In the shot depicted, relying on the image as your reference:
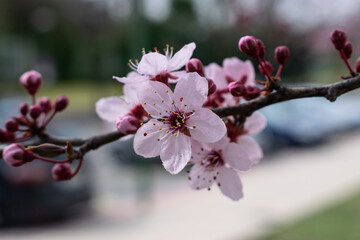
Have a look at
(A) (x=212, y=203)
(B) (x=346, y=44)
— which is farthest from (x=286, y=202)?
(B) (x=346, y=44)

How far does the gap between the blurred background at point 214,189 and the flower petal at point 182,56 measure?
4754 mm

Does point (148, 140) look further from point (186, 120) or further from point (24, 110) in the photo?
point (24, 110)

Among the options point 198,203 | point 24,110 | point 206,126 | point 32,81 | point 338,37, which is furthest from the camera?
point 198,203

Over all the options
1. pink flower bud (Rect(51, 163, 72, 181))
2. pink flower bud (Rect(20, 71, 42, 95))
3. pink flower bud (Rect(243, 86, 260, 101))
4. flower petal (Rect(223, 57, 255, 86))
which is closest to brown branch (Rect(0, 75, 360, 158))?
pink flower bud (Rect(243, 86, 260, 101))

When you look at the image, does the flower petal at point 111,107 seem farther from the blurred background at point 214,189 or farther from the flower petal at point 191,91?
the blurred background at point 214,189

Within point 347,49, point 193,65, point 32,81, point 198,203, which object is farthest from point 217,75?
point 198,203

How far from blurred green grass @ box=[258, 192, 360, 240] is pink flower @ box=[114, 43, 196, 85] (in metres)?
4.52

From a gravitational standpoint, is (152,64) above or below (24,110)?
below

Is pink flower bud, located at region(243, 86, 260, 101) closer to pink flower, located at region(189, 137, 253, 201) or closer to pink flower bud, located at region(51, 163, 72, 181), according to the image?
pink flower, located at region(189, 137, 253, 201)

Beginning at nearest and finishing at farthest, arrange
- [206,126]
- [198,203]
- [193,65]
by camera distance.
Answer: [206,126] < [193,65] < [198,203]

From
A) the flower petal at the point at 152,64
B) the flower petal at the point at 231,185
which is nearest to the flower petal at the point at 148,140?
the flower petal at the point at 152,64

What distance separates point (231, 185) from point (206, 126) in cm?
25

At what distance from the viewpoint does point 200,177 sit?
105cm

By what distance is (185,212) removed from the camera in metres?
6.46
